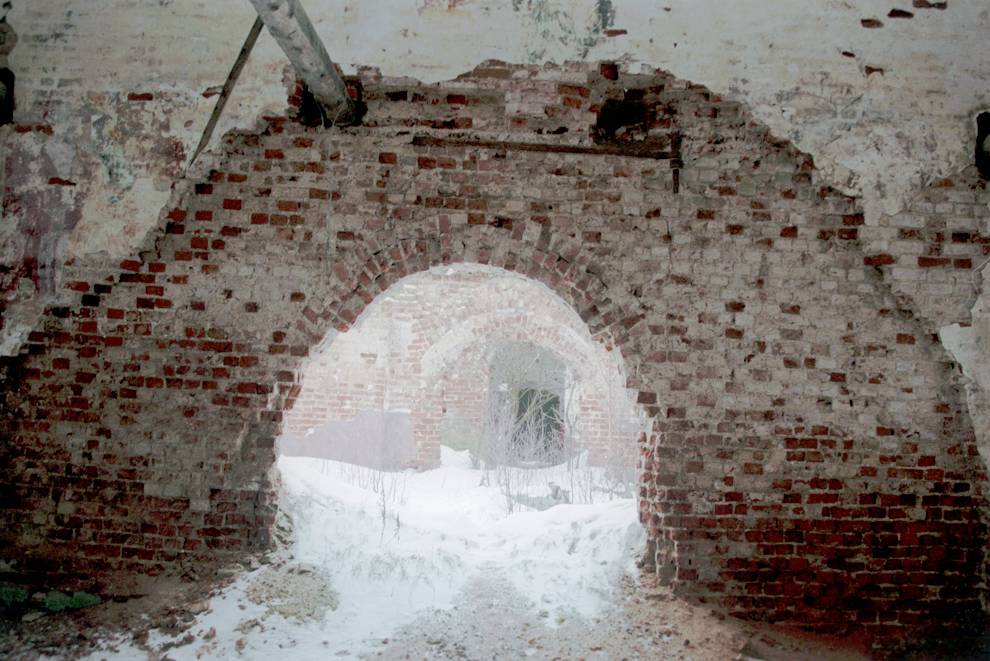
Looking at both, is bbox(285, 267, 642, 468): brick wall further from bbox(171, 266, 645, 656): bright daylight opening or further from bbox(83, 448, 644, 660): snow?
bbox(83, 448, 644, 660): snow

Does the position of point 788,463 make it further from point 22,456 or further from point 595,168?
point 22,456

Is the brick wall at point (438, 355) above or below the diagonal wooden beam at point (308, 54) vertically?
below

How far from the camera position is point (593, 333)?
3617 millimetres

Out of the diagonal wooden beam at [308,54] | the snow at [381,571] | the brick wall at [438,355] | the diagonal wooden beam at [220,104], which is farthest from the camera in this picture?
the brick wall at [438,355]

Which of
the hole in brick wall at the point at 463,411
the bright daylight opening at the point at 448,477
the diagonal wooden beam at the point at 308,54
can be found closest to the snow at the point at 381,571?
→ the bright daylight opening at the point at 448,477

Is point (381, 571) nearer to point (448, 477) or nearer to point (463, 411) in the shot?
point (448, 477)

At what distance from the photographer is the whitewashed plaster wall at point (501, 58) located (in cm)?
354

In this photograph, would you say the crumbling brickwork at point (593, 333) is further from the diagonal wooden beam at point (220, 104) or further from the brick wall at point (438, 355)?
the brick wall at point (438, 355)

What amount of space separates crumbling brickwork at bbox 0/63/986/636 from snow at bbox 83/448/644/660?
364 millimetres

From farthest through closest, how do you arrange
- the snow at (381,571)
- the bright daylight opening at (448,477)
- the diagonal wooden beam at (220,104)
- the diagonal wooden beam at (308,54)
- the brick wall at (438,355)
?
the brick wall at (438,355), the diagonal wooden beam at (220,104), the bright daylight opening at (448,477), the snow at (381,571), the diagonal wooden beam at (308,54)

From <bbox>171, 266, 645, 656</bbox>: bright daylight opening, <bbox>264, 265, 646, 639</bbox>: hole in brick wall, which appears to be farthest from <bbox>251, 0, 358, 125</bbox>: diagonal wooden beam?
<bbox>264, 265, 646, 639</bbox>: hole in brick wall

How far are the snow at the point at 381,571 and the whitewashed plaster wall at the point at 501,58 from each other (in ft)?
6.96

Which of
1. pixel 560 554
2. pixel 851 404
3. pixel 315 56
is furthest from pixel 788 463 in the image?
pixel 315 56

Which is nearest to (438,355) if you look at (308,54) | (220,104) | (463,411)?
(463,411)
